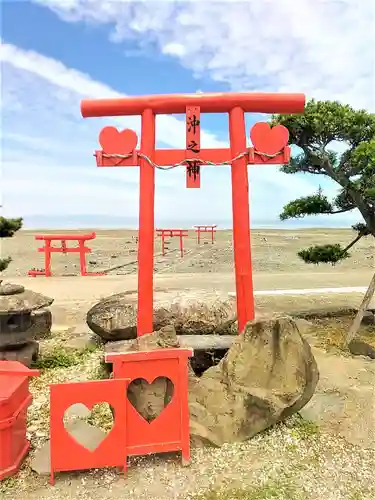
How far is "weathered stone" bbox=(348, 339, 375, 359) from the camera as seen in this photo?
6297 millimetres

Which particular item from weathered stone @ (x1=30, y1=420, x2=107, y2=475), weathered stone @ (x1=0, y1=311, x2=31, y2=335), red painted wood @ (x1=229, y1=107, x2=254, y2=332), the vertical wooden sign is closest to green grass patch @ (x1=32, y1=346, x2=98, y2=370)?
weathered stone @ (x1=0, y1=311, x2=31, y2=335)

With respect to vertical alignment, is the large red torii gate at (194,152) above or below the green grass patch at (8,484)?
above

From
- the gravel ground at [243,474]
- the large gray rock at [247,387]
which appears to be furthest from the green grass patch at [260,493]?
the large gray rock at [247,387]

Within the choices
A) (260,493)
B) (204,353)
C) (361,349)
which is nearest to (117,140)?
(204,353)

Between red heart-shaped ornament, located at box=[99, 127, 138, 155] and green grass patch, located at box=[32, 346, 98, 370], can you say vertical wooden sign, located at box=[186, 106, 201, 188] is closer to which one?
red heart-shaped ornament, located at box=[99, 127, 138, 155]

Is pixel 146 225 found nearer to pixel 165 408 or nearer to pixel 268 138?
pixel 268 138

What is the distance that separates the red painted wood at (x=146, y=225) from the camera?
209 inches

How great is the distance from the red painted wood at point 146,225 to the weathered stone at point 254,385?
1.26 meters

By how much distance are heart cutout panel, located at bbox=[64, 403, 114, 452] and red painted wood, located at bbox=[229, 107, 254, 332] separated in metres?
1.88

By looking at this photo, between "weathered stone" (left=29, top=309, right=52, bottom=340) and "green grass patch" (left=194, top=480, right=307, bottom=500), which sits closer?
"green grass patch" (left=194, top=480, right=307, bottom=500)

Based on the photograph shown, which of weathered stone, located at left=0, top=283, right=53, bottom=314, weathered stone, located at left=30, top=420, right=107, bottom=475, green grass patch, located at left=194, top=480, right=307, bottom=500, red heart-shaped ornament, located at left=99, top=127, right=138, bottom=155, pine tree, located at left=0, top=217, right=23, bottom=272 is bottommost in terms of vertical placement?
green grass patch, located at left=194, top=480, right=307, bottom=500

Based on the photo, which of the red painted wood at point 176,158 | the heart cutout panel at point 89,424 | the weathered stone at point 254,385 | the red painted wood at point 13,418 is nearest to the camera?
the red painted wood at point 13,418

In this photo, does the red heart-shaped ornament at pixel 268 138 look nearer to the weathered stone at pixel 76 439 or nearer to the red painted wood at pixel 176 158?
the red painted wood at pixel 176 158

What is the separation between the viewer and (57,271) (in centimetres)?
1730
